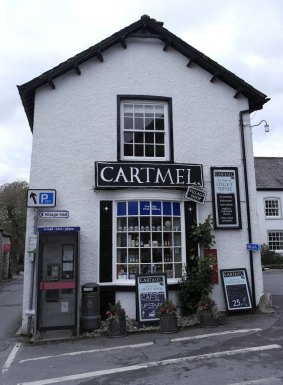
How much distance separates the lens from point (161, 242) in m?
10.3

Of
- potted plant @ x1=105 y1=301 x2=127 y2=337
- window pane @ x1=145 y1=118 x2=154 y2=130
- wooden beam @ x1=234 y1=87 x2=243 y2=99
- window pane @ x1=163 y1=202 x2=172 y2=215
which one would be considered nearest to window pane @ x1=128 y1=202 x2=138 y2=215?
window pane @ x1=163 y1=202 x2=172 y2=215

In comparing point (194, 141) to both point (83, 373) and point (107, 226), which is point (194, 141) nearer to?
point (107, 226)

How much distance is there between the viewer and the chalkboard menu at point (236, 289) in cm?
1026

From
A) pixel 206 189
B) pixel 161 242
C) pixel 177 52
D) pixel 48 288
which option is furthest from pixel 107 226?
pixel 177 52

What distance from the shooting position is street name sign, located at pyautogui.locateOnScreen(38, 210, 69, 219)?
385 inches

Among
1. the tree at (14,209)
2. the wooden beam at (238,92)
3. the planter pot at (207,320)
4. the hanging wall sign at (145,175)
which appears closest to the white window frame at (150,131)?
the hanging wall sign at (145,175)

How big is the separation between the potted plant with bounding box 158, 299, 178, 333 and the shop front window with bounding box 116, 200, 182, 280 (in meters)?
1.40

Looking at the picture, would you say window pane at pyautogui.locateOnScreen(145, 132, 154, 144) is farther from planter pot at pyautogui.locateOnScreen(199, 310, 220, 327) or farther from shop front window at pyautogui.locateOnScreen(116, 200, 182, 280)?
planter pot at pyautogui.locateOnScreen(199, 310, 220, 327)

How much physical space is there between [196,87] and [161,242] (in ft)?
15.0

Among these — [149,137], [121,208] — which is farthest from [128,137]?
[121,208]

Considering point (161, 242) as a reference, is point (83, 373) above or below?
below

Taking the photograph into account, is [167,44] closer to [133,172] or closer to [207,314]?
[133,172]

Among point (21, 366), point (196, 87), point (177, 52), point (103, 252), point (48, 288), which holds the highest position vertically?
point (177, 52)

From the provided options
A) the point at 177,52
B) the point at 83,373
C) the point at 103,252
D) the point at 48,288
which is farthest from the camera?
the point at 177,52
